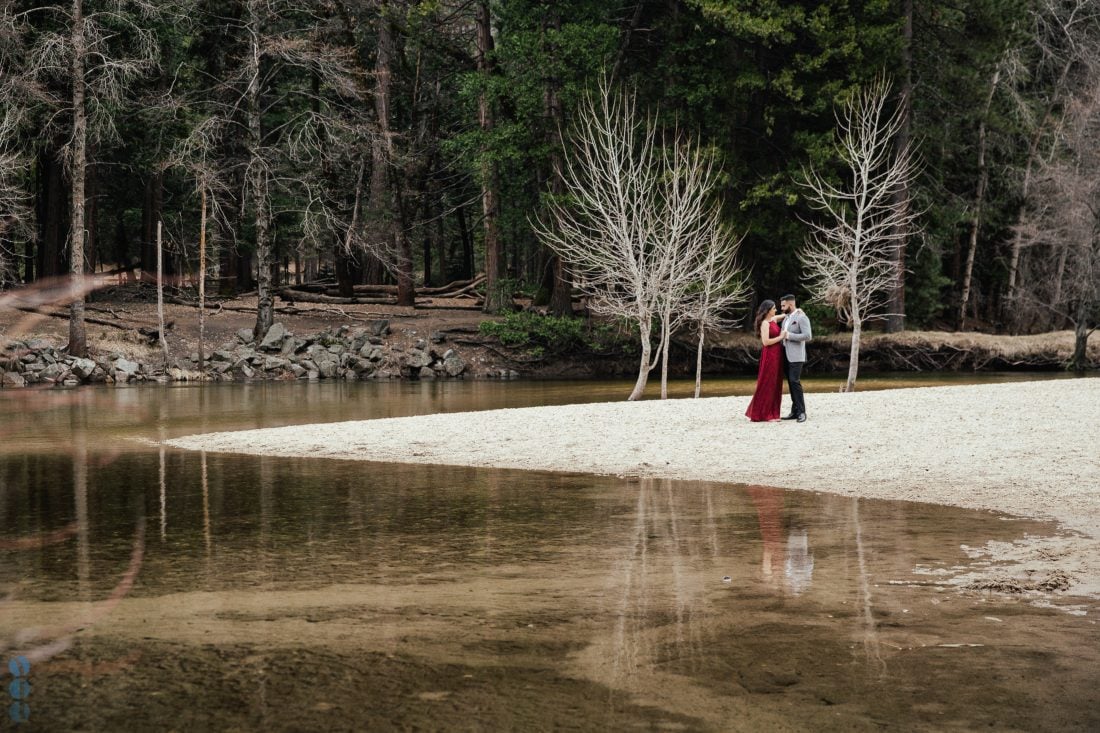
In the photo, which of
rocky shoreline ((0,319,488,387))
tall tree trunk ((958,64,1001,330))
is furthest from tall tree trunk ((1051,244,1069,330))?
rocky shoreline ((0,319,488,387))

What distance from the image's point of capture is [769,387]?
16969 mm

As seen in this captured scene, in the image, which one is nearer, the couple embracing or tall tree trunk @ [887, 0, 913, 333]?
the couple embracing

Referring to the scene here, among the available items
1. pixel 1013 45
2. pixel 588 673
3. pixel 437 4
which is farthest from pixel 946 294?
pixel 588 673

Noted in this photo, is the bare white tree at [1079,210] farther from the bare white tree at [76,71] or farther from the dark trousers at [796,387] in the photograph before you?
the bare white tree at [76,71]

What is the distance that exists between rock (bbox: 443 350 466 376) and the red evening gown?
2255cm

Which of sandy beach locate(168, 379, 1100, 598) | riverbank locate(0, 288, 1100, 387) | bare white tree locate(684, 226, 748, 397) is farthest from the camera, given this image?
riverbank locate(0, 288, 1100, 387)

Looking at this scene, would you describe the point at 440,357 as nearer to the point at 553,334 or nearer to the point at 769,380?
the point at 553,334

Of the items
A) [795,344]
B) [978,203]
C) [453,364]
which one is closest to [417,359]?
[453,364]

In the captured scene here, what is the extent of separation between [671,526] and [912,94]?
36078mm

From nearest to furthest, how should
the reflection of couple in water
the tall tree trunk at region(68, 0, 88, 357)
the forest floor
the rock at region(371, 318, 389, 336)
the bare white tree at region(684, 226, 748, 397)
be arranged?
1. the reflection of couple in water
2. the bare white tree at region(684, 226, 748, 397)
3. the tall tree trunk at region(68, 0, 88, 357)
4. the forest floor
5. the rock at region(371, 318, 389, 336)

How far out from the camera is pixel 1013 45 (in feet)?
137

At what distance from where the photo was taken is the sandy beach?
36.0ft

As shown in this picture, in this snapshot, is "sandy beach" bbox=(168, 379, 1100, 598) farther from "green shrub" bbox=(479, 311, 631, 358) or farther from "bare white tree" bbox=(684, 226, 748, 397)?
"green shrub" bbox=(479, 311, 631, 358)

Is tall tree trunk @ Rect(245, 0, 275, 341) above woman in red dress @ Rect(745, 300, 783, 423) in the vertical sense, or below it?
above
